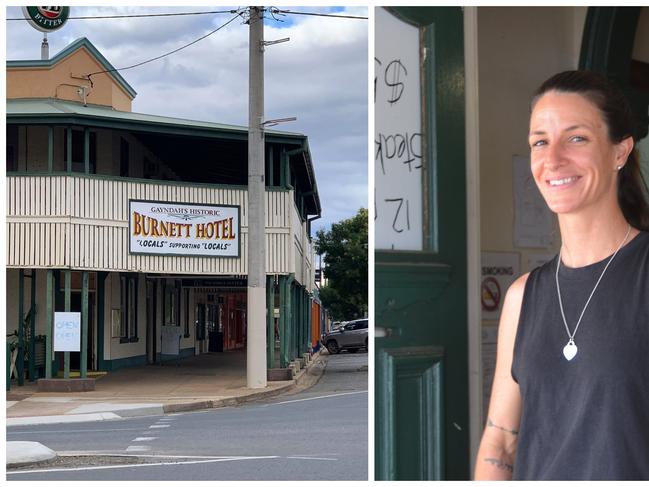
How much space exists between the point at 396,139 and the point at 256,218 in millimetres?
15288

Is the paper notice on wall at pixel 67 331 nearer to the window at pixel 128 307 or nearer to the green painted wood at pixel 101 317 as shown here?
the green painted wood at pixel 101 317

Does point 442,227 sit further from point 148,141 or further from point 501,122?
point 148,141

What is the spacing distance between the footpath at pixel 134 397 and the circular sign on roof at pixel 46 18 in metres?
8.78

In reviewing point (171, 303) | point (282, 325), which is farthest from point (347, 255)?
point (282, 325)

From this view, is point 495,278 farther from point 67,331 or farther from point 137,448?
point 67,331

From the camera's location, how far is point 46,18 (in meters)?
22.7

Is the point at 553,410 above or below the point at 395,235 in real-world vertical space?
below

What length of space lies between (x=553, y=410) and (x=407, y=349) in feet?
1.93

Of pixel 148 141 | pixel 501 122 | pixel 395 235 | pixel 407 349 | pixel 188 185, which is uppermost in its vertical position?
pixel 148 141

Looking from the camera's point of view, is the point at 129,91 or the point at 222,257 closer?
the point at 222,257

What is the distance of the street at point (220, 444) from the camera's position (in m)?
9.76

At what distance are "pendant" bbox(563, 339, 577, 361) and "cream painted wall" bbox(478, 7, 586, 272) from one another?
1.74 ft

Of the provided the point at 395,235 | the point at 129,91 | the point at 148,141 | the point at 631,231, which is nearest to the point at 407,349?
the point at 395,235

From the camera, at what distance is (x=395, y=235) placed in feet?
11.3
